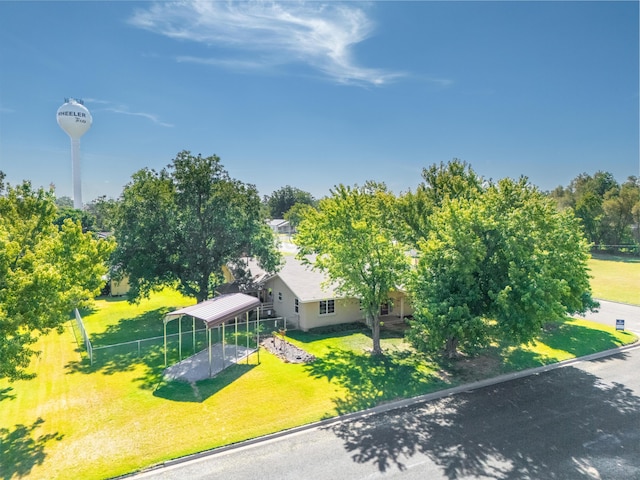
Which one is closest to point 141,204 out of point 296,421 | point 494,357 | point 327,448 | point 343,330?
point 343,330

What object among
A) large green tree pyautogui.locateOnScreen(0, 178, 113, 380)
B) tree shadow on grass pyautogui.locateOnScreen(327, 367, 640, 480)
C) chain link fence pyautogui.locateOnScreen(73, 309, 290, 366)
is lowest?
tree shadow on grass pyautogui.locateOnScreen(327, 367, 640, 480)

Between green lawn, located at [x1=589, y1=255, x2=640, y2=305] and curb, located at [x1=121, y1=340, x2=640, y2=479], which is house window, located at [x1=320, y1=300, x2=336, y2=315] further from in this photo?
green lawn, located at [x1=589, y1=255, x2=640, y2=305]

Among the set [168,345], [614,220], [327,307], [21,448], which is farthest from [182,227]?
[614,220]

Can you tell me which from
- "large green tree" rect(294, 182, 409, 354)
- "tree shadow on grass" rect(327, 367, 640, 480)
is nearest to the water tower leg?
"large green tree" rect(294, 182, 409, 354)

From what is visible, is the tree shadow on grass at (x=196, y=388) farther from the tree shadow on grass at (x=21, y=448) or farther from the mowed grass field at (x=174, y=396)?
the tree shadow on grass at (x=21, y=448)

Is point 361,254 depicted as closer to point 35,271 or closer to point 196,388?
point 196,388
